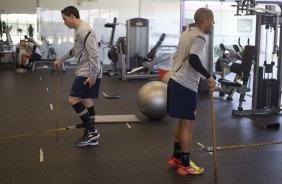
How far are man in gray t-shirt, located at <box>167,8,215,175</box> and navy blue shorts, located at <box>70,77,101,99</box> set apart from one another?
931 mm

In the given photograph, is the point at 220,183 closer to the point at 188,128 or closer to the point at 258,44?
the point at 188,128

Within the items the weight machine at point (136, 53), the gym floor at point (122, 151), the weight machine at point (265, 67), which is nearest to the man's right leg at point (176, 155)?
the gym floor at point (122, 151)

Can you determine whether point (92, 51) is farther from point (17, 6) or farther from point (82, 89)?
point (17, 6)

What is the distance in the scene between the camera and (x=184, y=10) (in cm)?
1273

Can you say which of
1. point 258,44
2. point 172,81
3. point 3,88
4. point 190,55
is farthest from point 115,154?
point 3,88

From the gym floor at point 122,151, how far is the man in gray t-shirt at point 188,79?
0.99 ft

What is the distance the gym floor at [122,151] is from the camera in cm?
301

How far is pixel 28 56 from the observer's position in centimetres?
1093

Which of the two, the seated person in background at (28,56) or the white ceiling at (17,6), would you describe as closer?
the seated person in background at (28,56)

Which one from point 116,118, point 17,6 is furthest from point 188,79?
point 17,6

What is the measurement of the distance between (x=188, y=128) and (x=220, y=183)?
48 cm

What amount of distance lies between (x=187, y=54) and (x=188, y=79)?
0.62 ft

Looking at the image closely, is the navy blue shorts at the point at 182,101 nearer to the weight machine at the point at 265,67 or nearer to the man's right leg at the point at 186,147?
the man's right leg at the point at 186,147

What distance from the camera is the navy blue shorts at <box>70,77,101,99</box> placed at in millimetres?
3600
